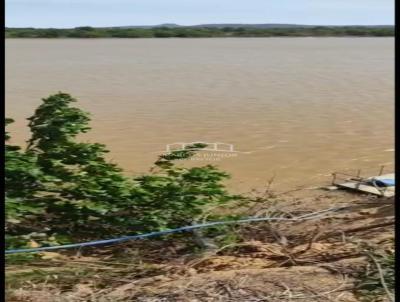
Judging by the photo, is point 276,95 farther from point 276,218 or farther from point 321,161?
point 276,218

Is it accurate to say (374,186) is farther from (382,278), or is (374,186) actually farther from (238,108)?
(238,108)

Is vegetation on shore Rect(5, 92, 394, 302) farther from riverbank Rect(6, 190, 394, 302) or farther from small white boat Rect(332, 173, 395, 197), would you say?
small white boat Rect(332, 173, 395, 197)

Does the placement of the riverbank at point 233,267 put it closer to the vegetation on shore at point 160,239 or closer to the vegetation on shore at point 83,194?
the vegetation on shore at point 160,239

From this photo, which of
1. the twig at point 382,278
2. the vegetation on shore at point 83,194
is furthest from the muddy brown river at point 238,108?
the twig at point 382,278

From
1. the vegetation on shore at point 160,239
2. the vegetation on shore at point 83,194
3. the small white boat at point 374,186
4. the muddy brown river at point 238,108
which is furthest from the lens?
the muddy brown river at point 238,108

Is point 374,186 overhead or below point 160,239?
overhead

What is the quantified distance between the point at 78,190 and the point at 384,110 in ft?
21.7

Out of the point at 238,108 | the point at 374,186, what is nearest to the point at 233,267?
the point at 374,186

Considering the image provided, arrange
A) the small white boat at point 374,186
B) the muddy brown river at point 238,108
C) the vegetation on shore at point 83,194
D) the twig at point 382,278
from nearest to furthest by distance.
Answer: the twig at point 382,278
the vegetation on shore at point 83,194
the small white boat at point 374,186
the muddy brown river at point 238,108

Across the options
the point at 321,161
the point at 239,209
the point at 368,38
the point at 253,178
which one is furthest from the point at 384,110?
the point at 368,38

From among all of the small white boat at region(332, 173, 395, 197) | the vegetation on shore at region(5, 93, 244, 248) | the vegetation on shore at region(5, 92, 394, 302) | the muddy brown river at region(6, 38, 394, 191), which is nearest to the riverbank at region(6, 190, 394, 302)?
the vegetation on shore at region(5, 92, 394, 302)

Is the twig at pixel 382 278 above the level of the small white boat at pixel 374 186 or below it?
below

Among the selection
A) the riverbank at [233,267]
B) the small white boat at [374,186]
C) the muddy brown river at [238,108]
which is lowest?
the riverbank at [233,267]

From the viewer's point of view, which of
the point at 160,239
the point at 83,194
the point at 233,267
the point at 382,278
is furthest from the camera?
the point at 83,194
